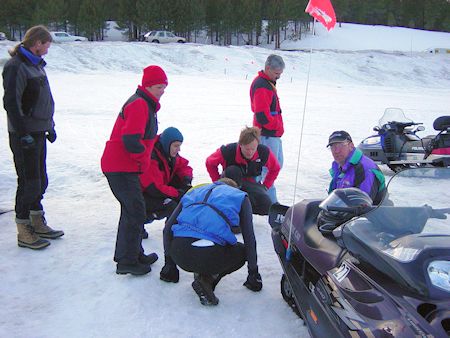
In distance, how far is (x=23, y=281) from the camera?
3.81 m

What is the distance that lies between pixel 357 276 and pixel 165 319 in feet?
5.03

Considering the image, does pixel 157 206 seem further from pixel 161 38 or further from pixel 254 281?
pixel 161 38

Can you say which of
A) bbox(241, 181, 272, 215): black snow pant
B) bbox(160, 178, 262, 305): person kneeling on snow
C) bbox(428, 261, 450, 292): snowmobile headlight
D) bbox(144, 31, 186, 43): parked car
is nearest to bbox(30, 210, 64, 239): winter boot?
bbox(160, 178, 262, 305): person kneeling on snow

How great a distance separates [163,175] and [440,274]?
3.14m

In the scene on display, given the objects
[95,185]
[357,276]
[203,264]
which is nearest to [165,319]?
A: [203,264]

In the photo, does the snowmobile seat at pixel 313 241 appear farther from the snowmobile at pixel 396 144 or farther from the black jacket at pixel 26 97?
the snowmobile at pixel 396 144

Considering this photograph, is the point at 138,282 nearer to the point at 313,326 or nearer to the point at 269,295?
the point at 269,295

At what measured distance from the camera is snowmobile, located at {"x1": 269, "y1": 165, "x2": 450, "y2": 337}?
202cm

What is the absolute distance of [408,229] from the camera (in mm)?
2393

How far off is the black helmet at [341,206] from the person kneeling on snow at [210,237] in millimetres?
684

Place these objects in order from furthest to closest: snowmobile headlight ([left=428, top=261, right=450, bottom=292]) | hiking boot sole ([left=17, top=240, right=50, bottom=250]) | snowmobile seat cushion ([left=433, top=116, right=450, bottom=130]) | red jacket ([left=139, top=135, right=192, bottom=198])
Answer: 1. snowmobile seat cushion ([left=433, top=116, right=450, bottom=130])
2. red jacket ([left=139, top=135, right=192, bottom=198])
3. hiking boot sole ([left=17, top=240, right=50, bottom=250])
4. snowmobile headlight ([left=428, top=261, right=450, bottom=292])

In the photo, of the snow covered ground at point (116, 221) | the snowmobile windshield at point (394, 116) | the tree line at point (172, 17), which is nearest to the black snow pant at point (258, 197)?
the snow covered ground at point (116, 221)

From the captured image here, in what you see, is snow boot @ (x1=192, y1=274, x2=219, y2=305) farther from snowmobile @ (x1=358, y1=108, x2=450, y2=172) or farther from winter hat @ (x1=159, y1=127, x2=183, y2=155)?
snowmobile @ (x1=358, y1=108, x2=450, y2=172)

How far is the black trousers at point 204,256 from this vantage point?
341 centimetres
